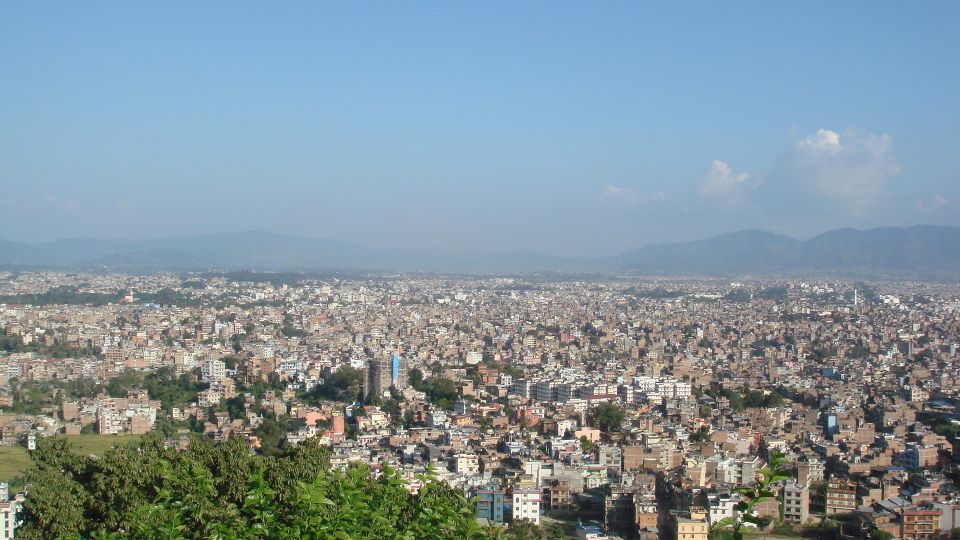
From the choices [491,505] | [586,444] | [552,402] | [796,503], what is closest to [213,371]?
[552,402]

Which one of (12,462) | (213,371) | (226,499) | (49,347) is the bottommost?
(12,462)

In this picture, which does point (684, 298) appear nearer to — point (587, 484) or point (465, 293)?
point (465, 293)

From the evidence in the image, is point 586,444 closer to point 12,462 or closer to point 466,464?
point 466,464

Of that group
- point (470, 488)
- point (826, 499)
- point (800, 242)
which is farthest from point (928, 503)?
point (800, 242)

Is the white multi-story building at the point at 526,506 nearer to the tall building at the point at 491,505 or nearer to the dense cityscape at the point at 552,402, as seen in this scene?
the dense cityscape at the point at 552,402

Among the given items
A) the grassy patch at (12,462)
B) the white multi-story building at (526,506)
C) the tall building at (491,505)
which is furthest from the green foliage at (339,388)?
the white multi-story building at (526,506)

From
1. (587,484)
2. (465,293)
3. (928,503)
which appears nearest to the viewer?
(928,503)

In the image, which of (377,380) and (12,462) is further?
(377,380)
